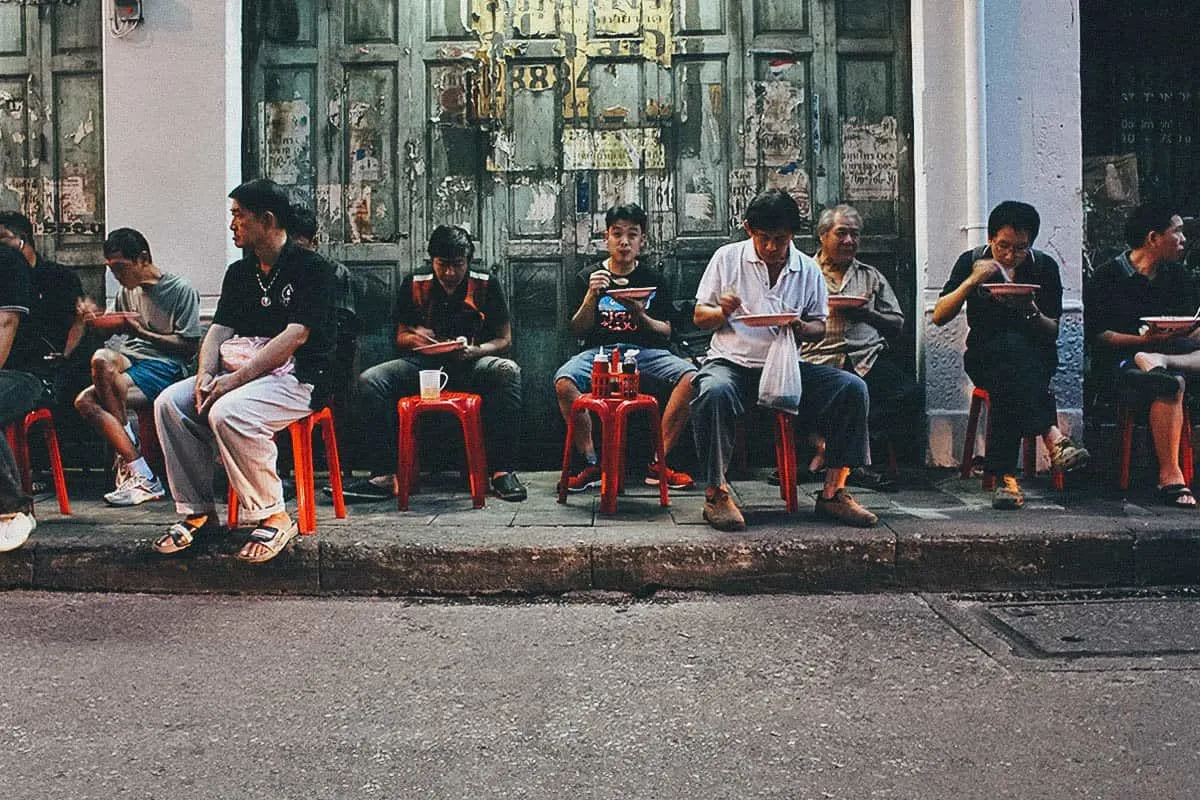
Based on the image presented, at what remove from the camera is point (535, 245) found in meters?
7.42

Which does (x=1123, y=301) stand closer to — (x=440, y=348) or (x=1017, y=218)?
(x=1017, y=218)

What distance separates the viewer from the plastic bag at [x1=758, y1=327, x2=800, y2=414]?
5.36m

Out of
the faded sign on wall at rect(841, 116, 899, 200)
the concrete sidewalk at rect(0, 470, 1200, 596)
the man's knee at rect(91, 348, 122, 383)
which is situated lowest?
the concrete sidewalk at rect(0, 470, 1200, 596)

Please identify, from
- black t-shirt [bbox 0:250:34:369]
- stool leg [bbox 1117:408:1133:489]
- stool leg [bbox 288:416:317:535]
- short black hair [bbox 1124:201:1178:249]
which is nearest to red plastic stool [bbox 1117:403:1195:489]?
stool leg [bbox 1117:408:1133:489]

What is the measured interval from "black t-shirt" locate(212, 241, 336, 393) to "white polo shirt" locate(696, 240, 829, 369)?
1.82m

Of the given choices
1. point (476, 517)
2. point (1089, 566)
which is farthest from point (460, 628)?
point (1089, 566)

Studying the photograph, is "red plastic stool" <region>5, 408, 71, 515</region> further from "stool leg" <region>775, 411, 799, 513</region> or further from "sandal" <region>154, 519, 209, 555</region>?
"stool leg" <region>775, 411, 799, 513</region>

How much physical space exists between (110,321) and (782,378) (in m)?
3.50

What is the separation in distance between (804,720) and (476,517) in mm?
2674

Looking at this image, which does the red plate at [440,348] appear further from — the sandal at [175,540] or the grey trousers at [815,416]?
the sandal at [175,540]

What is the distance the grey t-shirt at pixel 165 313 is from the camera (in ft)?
21.5

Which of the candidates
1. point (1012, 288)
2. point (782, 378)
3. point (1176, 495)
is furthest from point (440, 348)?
point (1176, 495)

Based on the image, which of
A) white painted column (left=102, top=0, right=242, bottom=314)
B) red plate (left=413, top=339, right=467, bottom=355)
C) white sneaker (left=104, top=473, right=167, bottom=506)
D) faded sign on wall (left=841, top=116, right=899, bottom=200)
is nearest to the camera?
white sneaker (left=104, top=473, right=167, bottom=506)

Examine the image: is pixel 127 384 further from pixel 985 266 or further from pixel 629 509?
pixel 985 266
